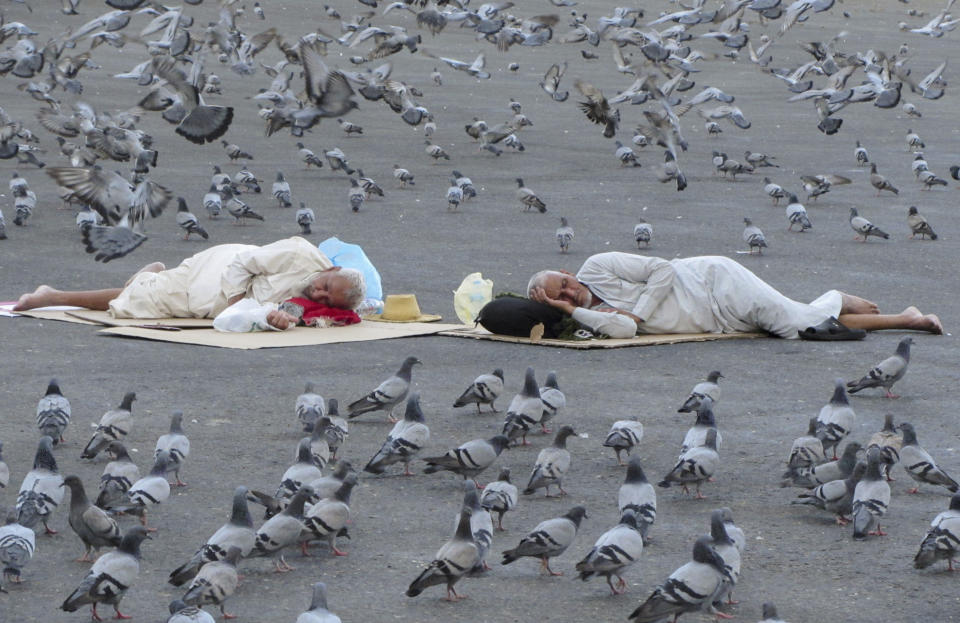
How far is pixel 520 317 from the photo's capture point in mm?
11414

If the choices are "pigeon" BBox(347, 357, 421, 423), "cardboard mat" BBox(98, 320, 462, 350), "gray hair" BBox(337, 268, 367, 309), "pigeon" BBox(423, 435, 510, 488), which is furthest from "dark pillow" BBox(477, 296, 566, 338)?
"pigeon" BBox(423, 435, 510, 488)

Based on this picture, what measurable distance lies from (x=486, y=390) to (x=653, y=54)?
77.5 feet

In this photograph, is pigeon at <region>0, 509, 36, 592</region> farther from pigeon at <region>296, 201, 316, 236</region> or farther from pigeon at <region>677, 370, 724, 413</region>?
pigeon at <region>296, 201, 316, 236</region>

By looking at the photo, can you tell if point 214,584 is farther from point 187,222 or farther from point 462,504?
point 187,222

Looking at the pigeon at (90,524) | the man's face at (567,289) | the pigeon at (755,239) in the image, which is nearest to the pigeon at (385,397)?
the man's face at (567,289)

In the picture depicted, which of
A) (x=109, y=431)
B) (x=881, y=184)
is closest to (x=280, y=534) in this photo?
(x=109, y=431)

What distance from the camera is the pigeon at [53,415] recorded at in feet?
26.3

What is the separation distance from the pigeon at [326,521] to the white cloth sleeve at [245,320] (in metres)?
5.20

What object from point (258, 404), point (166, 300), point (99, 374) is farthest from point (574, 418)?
point (166, 300)

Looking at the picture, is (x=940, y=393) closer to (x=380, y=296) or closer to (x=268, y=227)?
(x=380, y=296)

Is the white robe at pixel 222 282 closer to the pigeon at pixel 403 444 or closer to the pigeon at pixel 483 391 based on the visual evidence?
the pigeon at pixel 483 391

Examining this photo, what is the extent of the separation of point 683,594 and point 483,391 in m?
3.80

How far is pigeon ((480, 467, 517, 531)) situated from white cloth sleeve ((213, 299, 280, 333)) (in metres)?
5.07

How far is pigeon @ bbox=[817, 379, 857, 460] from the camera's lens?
798 cm
